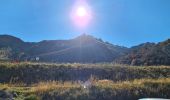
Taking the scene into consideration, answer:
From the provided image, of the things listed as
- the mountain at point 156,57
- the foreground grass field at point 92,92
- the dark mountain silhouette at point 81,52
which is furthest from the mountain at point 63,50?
the foreground grass field at point 92,92

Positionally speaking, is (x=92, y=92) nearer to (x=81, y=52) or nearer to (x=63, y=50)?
(x=81, y=52)

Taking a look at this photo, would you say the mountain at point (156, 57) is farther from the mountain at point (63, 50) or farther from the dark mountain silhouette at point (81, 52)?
the mountain at point (63, 50)

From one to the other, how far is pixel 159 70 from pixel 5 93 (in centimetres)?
2547

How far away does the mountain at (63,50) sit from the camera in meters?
94.5

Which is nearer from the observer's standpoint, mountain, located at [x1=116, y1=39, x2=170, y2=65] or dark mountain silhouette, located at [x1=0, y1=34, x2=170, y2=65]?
mountain, located at [x1=116, y1=39, x2=170, y2=65]

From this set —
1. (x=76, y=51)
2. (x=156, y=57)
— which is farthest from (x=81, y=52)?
(x=156, y=57)

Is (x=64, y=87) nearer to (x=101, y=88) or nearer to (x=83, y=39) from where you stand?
(x=101, y=88)

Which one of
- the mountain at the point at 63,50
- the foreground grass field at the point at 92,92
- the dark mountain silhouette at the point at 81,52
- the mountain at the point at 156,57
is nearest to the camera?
the foreground grass field at the point at 92,92

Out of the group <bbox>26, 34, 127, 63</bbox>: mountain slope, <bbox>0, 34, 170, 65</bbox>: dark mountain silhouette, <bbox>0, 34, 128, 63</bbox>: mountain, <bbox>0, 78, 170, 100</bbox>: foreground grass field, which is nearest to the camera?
<bbox>0, 78, 170, 100</bbox>: foreground grass field

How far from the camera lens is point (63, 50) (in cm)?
10388

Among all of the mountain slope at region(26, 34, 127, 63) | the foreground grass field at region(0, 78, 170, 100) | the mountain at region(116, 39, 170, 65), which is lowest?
the foreground grass field at region(0, 78, 170, 100)

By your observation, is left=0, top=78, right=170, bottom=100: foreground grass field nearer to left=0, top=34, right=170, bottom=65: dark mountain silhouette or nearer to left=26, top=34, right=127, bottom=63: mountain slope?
left=0, top=34, right=170, bottom=65: dark mountain silhouette

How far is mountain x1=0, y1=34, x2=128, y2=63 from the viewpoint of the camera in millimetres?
94500

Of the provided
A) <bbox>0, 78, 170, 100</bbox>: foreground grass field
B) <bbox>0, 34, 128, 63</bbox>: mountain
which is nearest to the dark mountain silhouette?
<bbox>0, 34, 128, 63</bbox>: mountain
